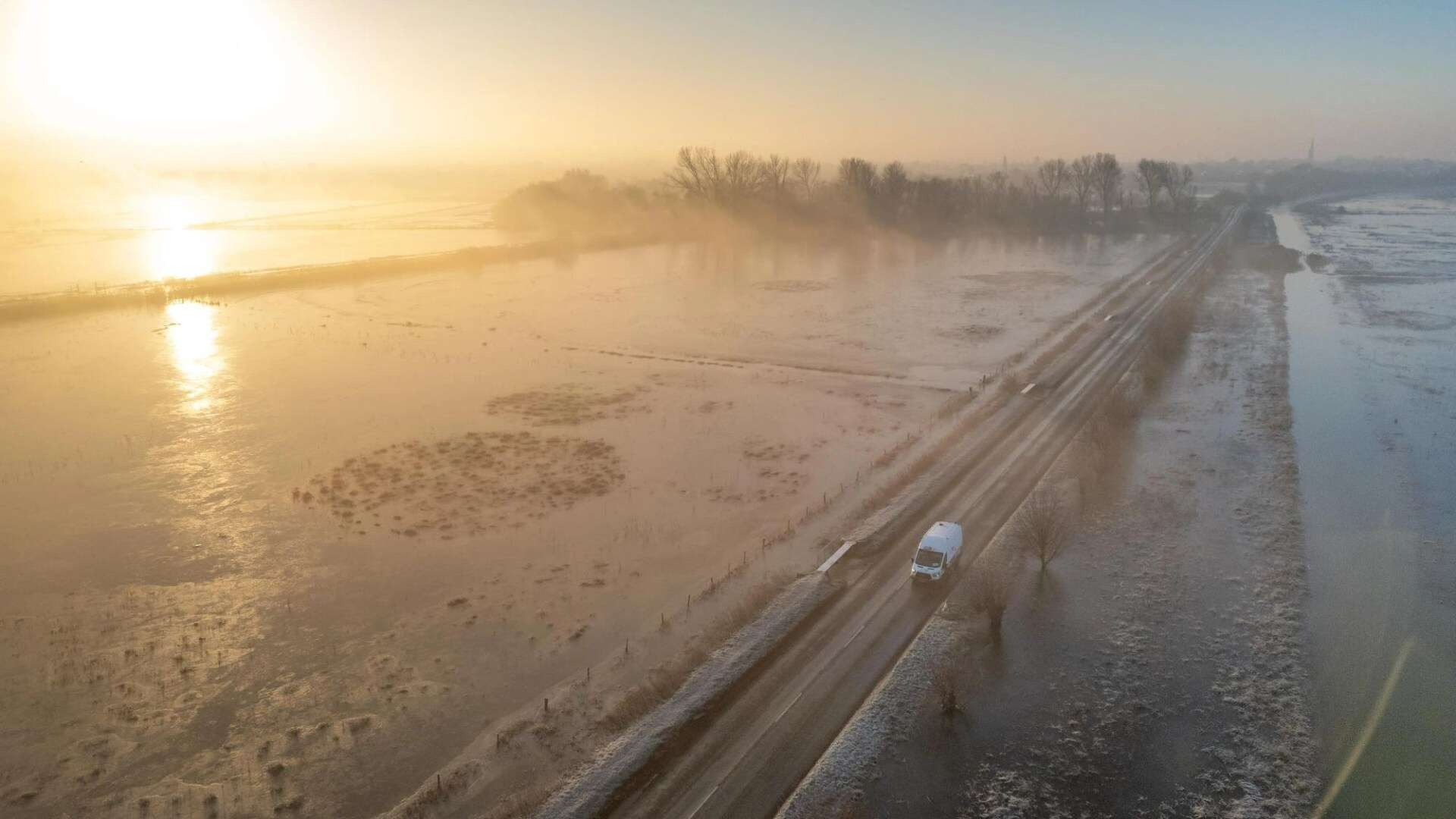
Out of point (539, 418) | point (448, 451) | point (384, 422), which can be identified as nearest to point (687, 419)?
point (539, 418)

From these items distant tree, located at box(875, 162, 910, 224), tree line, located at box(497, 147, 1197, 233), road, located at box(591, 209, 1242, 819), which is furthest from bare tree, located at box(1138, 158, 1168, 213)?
road, located at box(591, 209, 1242, 819)

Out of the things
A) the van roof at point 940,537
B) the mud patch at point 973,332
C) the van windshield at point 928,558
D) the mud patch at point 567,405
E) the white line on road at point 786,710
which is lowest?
the white line on road at point 786,710

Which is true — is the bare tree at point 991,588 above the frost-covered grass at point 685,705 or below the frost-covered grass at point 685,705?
A: above

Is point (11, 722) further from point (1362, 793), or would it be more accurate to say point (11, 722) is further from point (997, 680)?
point (1362, 793)

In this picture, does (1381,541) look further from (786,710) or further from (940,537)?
(786,710)

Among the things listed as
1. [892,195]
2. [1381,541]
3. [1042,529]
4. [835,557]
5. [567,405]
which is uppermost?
[892,195]

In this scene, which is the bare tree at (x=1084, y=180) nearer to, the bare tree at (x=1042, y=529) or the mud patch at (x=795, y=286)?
the mud patch at (x=795, y=286)

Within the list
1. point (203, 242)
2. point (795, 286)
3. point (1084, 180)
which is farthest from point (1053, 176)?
point (203, 242)

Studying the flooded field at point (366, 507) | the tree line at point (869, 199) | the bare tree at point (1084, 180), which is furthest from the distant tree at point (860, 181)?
the flooded field at point (366, 507)
